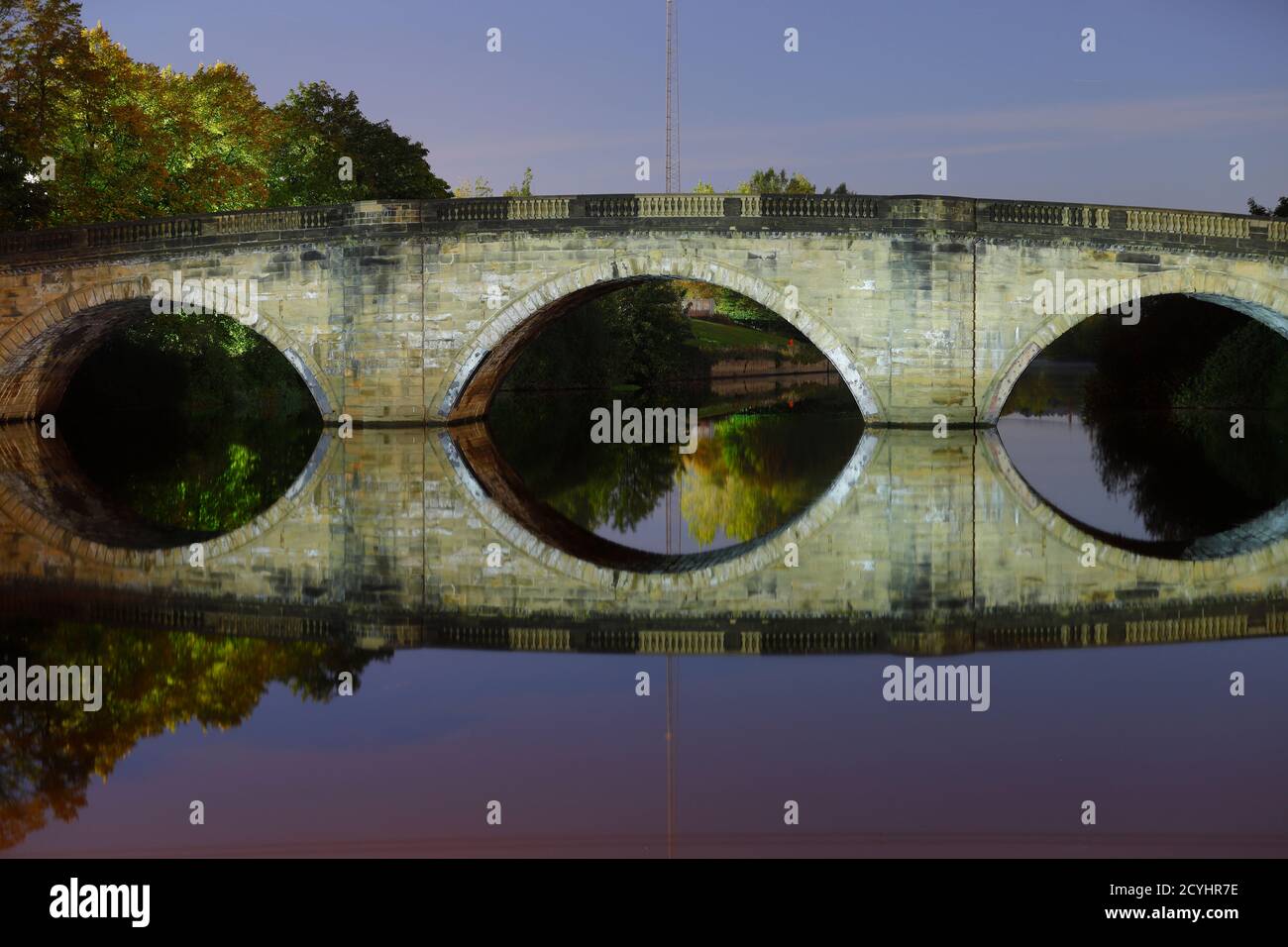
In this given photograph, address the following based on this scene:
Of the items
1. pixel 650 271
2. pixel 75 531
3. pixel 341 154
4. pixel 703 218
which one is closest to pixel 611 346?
A: pixel 341 154

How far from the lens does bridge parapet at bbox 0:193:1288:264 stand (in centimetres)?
2277

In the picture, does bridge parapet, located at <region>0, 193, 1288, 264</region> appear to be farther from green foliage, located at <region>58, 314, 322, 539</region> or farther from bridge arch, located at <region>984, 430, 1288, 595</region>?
bridge arch, located at <region>984, 430, 1288, 595</region>

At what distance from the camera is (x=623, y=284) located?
25.5 m

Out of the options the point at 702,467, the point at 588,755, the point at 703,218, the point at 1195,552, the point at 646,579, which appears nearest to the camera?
the point at 588,755

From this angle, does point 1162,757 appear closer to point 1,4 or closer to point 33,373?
point 33,373

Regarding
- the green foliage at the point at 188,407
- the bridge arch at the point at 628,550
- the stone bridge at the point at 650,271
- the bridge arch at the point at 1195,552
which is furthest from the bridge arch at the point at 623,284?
the bridge arch at the point at 1195,552

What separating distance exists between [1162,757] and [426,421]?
2045 centimetres

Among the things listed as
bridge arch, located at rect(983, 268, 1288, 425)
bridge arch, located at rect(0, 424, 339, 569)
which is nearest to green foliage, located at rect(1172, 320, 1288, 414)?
bridge arch, located at rect(983, 268, 1288, 425)

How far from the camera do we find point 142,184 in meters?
31.8

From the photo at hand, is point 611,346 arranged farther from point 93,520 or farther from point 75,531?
point 75,531

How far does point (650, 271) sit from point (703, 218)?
4.03ft

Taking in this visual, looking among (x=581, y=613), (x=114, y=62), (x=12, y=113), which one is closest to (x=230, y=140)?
(x=114, y=62)

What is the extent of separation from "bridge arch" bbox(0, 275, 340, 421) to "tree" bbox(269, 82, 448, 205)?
1009 centimetres

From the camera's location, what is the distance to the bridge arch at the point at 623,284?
925 inches
